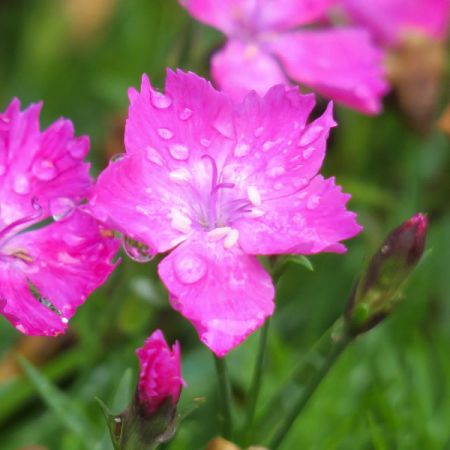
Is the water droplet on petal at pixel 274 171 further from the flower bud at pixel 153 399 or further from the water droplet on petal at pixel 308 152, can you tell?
the flower bud at pixel 153 399

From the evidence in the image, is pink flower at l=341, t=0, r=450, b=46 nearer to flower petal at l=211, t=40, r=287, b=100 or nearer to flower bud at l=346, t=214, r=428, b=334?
flower petal at l=211, t=40, r=287, b=100

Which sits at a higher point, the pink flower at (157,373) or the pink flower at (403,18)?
the pink flower at (157,373)

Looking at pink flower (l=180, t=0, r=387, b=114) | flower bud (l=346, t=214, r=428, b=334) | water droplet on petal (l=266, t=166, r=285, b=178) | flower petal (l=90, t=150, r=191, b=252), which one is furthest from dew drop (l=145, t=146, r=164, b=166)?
pink flower (l=180, t=0, r=387, b=114)

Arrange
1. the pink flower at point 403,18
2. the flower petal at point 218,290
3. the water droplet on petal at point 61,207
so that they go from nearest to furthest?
the flower petal at point 218,290 → the water droplet on petal at point 61,207 → the pink flower at point 403,18

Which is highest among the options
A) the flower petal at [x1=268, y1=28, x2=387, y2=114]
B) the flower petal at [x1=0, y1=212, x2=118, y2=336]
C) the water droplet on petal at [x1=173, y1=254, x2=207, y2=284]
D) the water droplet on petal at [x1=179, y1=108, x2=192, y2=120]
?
the water droplet on petal at [x1=179, y1=108, x2=192, y2=120]

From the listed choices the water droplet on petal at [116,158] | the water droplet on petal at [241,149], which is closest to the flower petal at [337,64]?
the water droplet on petal at [241,149]

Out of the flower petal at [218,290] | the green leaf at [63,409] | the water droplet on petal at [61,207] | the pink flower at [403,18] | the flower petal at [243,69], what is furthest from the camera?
the pink flower at [403,18]
